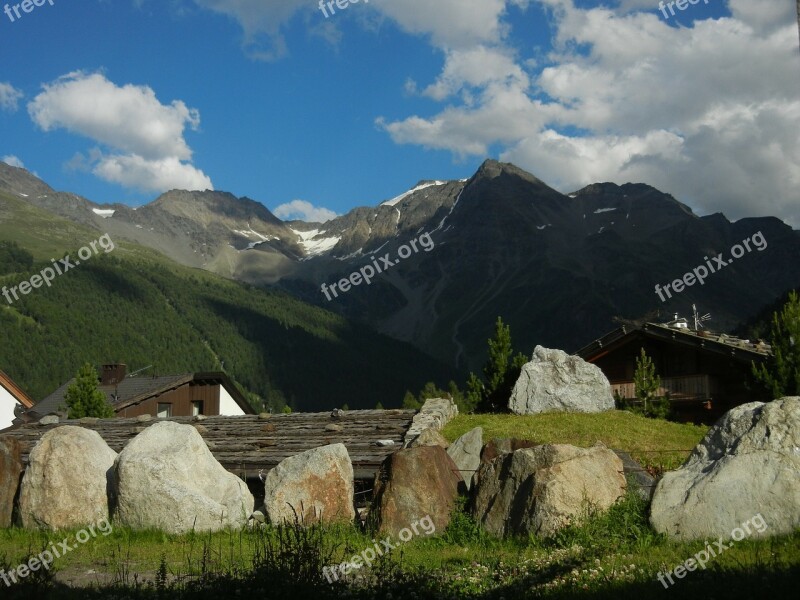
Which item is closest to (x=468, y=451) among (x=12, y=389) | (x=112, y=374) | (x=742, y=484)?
(x=742, y=484)

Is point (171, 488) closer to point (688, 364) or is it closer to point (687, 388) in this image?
point (687, 388)

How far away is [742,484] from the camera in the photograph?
11180 millimetres

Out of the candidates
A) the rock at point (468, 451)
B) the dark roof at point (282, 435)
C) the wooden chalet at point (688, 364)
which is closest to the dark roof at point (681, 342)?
the wooden chalet at point (688, 364)

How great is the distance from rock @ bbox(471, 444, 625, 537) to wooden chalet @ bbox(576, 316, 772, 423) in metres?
25.1

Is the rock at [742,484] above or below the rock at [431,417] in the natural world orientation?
below

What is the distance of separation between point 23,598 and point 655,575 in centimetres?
→ 715

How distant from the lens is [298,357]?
191375mm

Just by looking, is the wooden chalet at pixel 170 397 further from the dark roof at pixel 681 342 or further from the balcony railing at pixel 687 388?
the balcony railing at pixel 687 388

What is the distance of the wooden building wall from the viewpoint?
5116 centimetres

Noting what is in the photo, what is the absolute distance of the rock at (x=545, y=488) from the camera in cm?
1231

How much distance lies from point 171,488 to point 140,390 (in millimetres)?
40915

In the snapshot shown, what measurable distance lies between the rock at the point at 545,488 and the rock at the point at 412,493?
0.69m

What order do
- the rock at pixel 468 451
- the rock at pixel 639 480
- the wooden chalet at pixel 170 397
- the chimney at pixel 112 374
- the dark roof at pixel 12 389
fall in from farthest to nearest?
the chimney at pixel 112 374 → the dark roof at pixel 12 389 → the wooden chalet at pixel 170 397 → the rock at pixel 468 451 → the rock at pixel 639 480

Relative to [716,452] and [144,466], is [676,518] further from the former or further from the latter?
[144,466]
